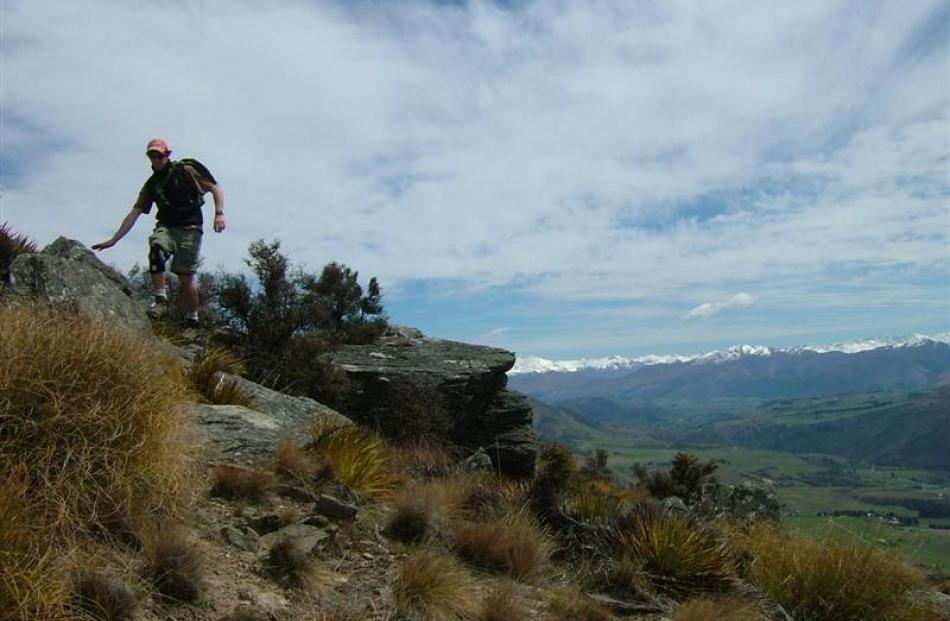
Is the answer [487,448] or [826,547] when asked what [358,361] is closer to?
[487,448]

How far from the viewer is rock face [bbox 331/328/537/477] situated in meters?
14.6

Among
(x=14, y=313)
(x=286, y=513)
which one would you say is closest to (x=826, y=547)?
(x=286, y=513)

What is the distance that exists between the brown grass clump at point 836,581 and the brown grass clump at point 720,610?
112 centimetres

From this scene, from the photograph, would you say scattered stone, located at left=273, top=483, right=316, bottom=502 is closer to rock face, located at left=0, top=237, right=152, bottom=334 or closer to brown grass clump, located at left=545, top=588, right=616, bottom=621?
brown grass clump, located at left=545, top=588, right=616, bottom=621

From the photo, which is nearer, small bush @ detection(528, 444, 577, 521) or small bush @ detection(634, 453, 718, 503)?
small bush @ detection(528, 444, 577, 521)

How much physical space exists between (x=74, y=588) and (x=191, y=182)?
753 centimetres

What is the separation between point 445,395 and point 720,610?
9985mm

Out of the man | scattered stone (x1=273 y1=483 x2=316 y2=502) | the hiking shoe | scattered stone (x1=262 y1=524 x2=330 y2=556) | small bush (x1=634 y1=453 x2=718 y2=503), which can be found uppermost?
the man

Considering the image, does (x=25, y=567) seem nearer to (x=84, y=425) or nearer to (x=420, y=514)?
(x=84, y=425)

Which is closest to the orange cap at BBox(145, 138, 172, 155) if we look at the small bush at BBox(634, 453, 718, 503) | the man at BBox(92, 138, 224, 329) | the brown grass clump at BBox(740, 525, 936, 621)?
the man at BBox(92, 138, 224, 329)

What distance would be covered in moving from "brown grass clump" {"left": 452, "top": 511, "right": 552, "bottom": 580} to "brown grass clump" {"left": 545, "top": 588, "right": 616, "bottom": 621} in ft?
1.72

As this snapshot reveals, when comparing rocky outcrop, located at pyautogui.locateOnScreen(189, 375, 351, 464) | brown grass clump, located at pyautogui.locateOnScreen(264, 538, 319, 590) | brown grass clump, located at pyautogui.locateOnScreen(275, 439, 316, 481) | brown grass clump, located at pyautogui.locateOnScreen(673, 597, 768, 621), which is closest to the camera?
brown grass clump, located at pyautogui.locateOnScreen(264, 538, 319, 590)

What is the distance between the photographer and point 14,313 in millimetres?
5855

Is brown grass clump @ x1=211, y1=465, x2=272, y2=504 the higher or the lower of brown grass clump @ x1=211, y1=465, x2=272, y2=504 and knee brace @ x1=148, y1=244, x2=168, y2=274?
the lower
